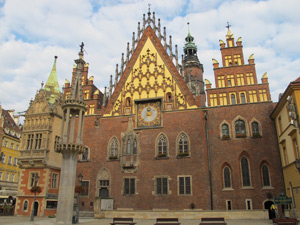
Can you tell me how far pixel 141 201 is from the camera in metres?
27.2

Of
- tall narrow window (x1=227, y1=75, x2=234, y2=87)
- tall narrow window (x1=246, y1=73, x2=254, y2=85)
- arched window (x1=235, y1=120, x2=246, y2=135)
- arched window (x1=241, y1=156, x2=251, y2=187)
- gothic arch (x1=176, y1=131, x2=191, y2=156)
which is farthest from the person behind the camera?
tall narrow window (x1=227, y1=75, x2=234, y2=87)

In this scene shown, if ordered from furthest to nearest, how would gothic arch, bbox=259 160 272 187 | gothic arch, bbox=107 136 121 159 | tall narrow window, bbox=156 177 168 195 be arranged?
1. gothic arch, bbox=107 136 121 159
2. tall narrow window, bbox=156 177 168 195
3. gothic arch, bbox=259 160 272 187

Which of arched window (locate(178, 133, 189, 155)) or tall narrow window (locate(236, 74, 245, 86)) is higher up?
tall narrow window (locate(236, 74, 245, 86))

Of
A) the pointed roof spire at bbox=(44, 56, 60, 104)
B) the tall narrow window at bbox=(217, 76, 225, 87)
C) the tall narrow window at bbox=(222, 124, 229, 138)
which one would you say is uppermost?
the pointed roof spire at bbox=(44, 56, 60, 104)

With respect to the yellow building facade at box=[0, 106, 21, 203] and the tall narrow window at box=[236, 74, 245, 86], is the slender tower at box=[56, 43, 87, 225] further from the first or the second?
the yellow building facade at box=[0, 106, 21, 203]

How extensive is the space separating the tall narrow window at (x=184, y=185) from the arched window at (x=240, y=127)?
6.95m

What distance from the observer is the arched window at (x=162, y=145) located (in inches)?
1114

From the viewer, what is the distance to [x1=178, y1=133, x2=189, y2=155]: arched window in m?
27.8

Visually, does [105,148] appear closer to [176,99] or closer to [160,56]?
[176,99]

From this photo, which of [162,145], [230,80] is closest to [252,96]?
[230,80]

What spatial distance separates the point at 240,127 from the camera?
1080 inches

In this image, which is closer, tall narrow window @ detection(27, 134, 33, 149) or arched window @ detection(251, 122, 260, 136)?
arched window @ detection(251, 122, 260, 136)

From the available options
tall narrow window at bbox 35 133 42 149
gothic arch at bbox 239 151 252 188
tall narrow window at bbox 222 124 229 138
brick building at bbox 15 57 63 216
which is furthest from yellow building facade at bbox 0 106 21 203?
gothic arch at bbox 239 151 252 188

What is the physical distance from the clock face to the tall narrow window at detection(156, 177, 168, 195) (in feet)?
19.5
